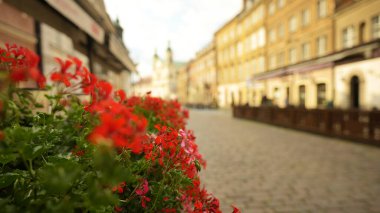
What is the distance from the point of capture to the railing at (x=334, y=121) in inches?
300

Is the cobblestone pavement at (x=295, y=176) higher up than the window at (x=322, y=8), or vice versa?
the window at (x=322, y=8)

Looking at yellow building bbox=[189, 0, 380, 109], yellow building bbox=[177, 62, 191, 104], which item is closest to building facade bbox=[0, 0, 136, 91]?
yellow building bbox=[189, 0, 380, 109]

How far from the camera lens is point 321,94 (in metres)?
18.9

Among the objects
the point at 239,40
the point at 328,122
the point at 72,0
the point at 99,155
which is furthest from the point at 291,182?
the point at 239,40

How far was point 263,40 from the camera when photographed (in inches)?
1102

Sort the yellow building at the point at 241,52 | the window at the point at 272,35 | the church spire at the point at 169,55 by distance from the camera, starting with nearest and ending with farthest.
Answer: the window at the point at 272,35 < the yellow building at the point at 241,52 < the church spire at the point at 169,55

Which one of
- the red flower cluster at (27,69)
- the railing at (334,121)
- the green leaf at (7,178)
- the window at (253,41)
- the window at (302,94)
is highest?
the window at (253,41)

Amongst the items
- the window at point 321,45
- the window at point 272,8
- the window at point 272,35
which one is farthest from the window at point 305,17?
the window at point 272,8

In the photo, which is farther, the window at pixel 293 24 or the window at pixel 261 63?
the window at pixel 261 63

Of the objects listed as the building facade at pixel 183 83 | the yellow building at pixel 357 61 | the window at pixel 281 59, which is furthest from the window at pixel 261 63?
the building facade at pixel 183 83

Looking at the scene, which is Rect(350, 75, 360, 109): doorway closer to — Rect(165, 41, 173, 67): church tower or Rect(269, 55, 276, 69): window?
Rect(269, 55, 276, 69): window

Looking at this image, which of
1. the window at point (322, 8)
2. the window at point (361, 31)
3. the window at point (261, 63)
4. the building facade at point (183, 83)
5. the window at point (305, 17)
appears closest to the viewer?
the window at point (361, 31)

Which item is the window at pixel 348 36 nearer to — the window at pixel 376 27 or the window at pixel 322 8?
the window at pixel 376 27

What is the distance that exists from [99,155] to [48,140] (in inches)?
27.2
